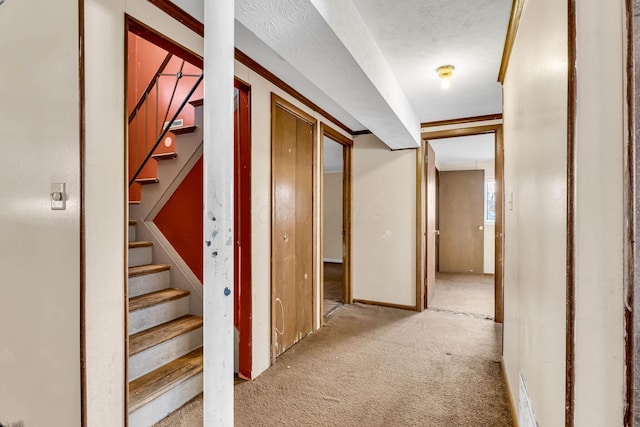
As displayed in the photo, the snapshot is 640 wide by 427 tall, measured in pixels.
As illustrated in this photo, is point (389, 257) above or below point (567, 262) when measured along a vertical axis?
below

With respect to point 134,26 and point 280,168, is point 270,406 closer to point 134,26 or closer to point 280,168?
point 280,168

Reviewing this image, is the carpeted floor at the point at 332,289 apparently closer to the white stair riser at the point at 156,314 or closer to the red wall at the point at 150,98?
the white stair riser at the point at 156,314

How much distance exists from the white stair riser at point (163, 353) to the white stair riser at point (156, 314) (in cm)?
21

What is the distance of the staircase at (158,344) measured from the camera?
1.77m

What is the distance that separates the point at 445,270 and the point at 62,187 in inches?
253

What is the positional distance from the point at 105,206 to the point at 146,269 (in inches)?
46.3

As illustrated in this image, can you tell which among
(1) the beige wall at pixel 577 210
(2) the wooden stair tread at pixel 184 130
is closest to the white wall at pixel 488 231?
(1) the beige wall at pixel 577 210

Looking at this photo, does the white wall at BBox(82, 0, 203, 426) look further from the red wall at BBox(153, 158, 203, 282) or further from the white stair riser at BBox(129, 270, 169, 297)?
the red wall at BBox(153, 158, 203, 282)

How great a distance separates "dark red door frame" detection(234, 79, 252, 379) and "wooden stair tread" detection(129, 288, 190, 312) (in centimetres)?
49

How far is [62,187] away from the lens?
1.32m

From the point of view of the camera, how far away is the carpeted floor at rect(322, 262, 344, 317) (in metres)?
3.98

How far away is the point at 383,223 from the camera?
13.3 ft

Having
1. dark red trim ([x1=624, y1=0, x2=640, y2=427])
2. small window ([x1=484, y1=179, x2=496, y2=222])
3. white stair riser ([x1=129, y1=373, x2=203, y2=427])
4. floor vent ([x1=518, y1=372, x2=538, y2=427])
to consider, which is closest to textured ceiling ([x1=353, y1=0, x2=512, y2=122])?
dark red trim ([x1=624, y1=0, x2=640, y2=427])

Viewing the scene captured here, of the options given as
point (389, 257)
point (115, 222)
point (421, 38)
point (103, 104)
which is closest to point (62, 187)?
point (115, 222)
